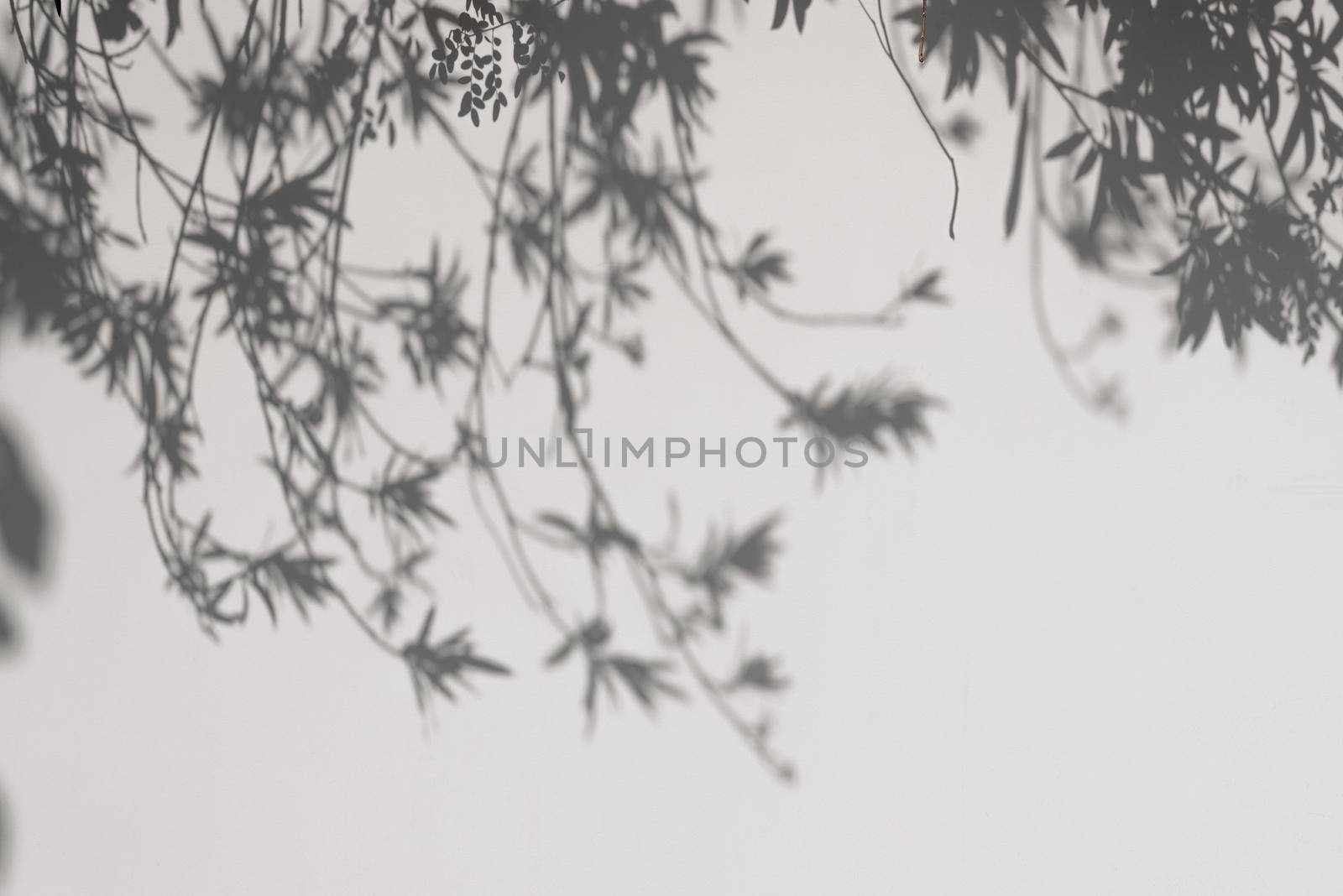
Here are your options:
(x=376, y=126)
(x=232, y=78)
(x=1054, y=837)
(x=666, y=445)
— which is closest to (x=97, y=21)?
(x=232, y=78)

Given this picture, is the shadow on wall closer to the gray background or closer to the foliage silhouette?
the gray background

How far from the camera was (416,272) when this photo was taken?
4.38 feet

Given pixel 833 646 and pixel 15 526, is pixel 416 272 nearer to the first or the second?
pixel 15 526

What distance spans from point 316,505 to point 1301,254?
1.37 metres

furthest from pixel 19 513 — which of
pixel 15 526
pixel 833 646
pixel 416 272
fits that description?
pixel 833 646

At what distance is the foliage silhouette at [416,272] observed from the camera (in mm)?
1320

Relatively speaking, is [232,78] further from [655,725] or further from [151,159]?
[655,725]

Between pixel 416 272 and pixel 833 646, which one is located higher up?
pixel 416 272

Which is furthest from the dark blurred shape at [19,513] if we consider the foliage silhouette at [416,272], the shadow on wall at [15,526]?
the foliage silhouette at [416,272]

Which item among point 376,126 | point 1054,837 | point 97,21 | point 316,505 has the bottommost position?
point 1054,837

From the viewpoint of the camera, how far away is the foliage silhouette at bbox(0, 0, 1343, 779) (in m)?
1.32

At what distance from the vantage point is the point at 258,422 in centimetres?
133

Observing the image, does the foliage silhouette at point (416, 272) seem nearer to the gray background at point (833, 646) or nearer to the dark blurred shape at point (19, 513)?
the gray background at point (833, 646)

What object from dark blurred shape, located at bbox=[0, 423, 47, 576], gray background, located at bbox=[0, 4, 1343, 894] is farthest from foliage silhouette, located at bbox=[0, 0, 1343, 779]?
dark blurred shape, located at bbox=[0, 423, 47, 576]
